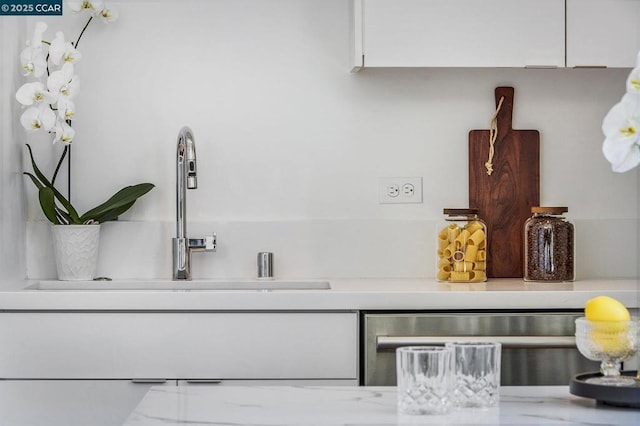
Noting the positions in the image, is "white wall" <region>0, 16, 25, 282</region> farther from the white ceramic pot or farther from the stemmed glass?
the stemmed glass

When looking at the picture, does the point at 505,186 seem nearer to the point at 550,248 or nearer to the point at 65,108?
the point at 550,248

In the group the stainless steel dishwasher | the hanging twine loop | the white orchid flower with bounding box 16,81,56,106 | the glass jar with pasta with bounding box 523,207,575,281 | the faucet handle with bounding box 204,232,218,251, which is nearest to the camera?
the stainless steel dishwasher

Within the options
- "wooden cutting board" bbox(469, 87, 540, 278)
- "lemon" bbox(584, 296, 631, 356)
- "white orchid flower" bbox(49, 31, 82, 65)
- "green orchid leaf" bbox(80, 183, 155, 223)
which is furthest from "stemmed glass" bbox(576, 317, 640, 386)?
"white orchid flower" bbox(49, 31, 82, 65)

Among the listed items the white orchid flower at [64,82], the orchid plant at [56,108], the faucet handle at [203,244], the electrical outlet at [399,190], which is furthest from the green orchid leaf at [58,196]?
the electrical outlet at [399,190]

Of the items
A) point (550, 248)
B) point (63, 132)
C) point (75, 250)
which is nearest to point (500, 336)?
point (550, 248)

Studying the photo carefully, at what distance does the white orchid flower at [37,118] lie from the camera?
9.00 ft

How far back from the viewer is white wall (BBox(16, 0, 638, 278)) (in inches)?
118

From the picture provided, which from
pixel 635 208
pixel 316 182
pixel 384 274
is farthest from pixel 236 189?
pixel 635 208

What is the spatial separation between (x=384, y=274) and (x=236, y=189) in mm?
559

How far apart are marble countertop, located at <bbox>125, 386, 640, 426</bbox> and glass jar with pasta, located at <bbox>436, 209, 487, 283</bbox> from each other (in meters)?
1.26

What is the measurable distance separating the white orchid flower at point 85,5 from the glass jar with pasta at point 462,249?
4.19 feet

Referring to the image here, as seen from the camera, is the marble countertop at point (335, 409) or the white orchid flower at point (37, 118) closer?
the marble countertop at point (335, 409)

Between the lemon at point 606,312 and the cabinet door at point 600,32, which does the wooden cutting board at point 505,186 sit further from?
the lemon at point 606,312

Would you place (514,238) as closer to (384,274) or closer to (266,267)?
(384,274)
